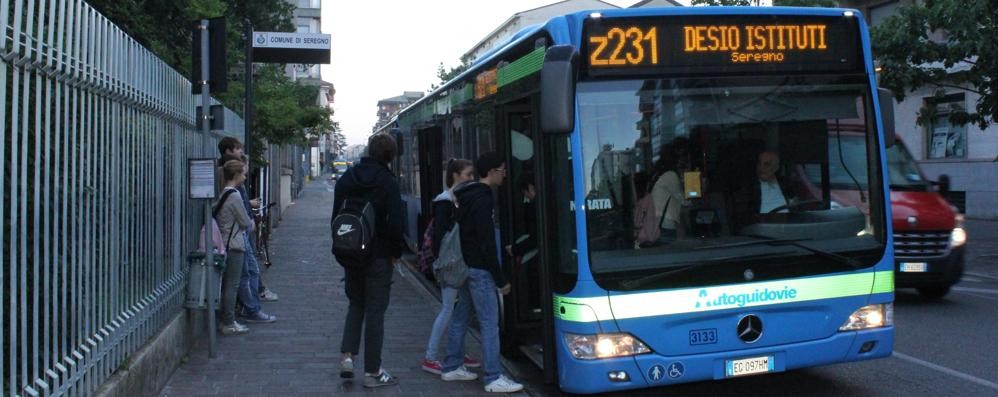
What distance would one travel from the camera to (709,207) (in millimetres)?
5773

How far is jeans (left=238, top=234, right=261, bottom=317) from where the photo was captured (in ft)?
30.7

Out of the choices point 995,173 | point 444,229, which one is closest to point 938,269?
point 444,229

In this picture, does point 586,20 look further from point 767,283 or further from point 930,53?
point 930,53

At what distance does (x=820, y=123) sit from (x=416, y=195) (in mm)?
9245

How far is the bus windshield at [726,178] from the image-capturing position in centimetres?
564

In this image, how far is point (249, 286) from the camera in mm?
9500

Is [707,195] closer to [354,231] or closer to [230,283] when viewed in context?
[354,231]

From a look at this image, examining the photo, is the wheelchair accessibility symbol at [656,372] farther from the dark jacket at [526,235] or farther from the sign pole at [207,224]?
the sign pole at [207,224]

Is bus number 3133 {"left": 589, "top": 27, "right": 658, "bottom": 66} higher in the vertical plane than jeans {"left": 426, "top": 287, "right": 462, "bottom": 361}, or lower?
higher

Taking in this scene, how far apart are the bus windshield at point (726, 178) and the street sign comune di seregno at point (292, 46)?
7653 millimetres

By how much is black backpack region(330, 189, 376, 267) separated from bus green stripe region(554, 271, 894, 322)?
→ 55.3 inches

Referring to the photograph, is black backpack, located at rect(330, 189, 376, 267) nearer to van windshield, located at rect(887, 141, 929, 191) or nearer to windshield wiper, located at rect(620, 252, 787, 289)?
windshield wiper, located at rect(620, 252, 787, 289)

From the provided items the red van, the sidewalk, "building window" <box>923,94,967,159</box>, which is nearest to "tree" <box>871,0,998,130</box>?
the red van

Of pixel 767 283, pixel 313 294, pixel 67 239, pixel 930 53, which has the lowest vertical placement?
pixel 313 294
